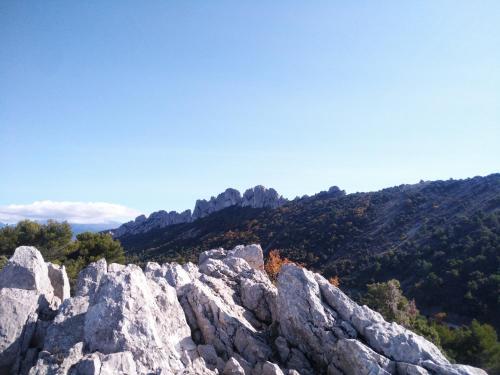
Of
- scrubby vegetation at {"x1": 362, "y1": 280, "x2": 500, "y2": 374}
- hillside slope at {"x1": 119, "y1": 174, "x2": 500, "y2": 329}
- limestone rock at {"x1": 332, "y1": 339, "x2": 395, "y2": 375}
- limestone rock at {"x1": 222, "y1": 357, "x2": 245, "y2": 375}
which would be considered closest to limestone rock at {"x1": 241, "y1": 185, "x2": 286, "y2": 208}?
hillside slope at {"x1": 119, "y1": 174, "x2": 500, "y2": 329}

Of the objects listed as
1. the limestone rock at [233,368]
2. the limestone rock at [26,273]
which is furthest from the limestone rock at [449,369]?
the limestone rock at [26,273]

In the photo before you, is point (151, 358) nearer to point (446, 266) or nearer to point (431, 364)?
point (431, 364)

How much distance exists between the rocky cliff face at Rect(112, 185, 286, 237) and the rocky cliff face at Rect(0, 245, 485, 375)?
121m

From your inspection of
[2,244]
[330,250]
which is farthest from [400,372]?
[330,250]

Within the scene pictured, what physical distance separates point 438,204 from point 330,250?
34496 millimetres

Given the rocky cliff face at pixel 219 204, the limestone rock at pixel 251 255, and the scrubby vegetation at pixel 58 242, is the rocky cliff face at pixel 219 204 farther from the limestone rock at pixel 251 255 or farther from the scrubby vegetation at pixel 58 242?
the limestone rock at pixel 251 255

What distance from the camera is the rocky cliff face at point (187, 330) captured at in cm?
1466

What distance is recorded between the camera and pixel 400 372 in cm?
1525

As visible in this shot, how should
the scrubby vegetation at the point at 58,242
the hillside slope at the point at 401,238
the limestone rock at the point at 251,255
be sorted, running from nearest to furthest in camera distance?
the limestone rock at the point at 251,255 < the scrubby vegetation at the point at 58,242 < the hillside slope at the point at 401,238

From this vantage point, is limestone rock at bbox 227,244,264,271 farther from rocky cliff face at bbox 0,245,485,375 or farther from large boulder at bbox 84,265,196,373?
large boulder at bbox 84,265,196,373

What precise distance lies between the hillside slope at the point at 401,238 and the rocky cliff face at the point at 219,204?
813 centimetres

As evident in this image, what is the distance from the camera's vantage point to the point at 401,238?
3403 inches

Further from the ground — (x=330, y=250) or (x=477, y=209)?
(x=477, y=209)

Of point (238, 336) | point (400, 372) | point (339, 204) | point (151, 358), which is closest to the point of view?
point (151, 358)
